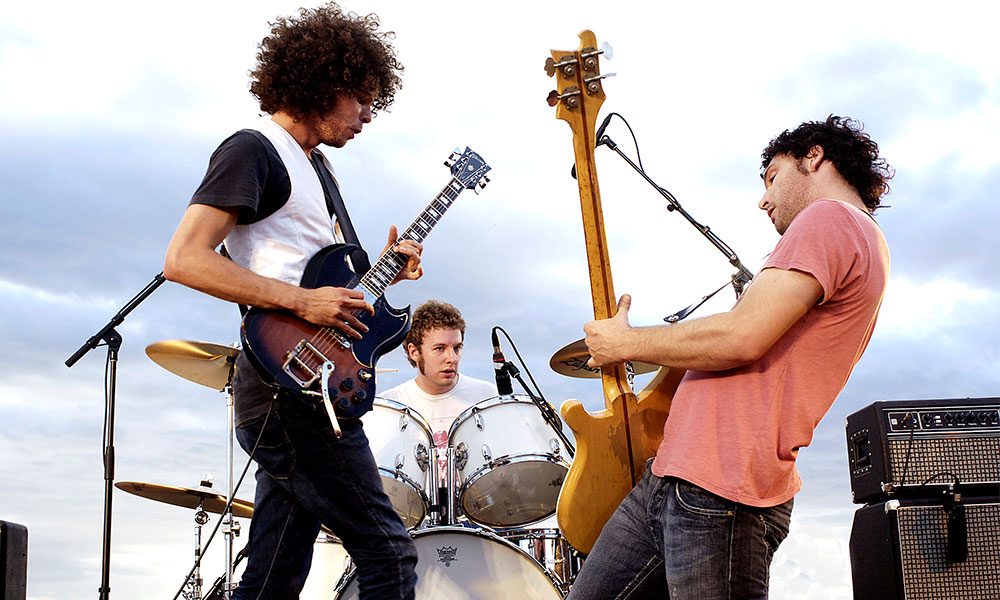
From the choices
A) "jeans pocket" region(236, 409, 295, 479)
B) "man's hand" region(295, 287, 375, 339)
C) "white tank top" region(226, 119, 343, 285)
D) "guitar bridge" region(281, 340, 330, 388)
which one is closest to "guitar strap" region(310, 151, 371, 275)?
"white tank top" region(226, 119, 343, 285)

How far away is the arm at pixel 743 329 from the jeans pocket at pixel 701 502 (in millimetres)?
319

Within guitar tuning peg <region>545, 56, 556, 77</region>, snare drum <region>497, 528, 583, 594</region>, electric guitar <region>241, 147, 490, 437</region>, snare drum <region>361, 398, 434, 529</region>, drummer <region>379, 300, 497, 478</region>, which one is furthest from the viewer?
drummer <region>379, 300, 497, 478</region>

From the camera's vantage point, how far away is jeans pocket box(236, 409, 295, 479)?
2988 mm

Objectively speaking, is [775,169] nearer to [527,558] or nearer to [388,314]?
[388,314]

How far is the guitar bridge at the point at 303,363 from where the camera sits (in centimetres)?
297

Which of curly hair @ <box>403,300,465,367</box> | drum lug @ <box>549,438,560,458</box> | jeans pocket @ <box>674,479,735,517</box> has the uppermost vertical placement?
curly hair @ <box>403,300,465,367</box>

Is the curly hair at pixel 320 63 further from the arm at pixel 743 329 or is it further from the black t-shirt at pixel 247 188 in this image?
the arm at pixel 743 329

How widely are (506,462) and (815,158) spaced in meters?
2.65

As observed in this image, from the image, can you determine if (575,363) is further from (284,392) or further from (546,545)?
(284,392)

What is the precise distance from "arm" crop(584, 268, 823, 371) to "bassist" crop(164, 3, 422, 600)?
1102 mm

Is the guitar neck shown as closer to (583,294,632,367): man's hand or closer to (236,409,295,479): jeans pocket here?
(236,409,295,479): jeans pocket

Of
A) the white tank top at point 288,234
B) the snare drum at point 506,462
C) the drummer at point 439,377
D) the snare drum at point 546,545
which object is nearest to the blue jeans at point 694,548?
the white tank top at point 288,234

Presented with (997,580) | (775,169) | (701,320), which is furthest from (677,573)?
(997,580)

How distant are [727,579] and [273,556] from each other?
1.56 metres
